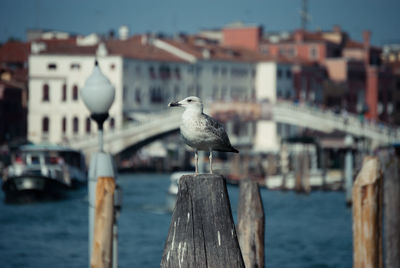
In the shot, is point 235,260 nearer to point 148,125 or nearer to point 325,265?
point 325,265

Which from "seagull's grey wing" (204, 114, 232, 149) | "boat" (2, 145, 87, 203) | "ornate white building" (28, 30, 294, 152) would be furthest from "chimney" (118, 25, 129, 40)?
"seagull's grey wing" (204, 114, 232, 149)

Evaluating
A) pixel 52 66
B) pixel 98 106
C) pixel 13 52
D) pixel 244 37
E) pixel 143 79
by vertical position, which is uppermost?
pixel 244 37

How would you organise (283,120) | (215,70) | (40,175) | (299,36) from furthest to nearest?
(299,36), (215,70), (283,120), (40,175)

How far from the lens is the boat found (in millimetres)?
24406

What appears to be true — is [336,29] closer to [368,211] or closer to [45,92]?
[45,92]

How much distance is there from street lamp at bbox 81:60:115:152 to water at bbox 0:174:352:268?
8610 mm

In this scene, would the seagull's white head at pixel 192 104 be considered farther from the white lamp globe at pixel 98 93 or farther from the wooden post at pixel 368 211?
the wooden post at pixel 368 211

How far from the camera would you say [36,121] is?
45000mm

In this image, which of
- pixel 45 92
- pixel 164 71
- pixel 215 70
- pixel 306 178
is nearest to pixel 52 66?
pixel 45 92

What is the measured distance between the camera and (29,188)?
80.2 ft

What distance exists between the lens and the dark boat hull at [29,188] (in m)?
24.3

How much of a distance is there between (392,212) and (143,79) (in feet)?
134

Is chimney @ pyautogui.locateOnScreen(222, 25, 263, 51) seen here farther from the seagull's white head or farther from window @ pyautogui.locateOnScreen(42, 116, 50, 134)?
the seagull's white head

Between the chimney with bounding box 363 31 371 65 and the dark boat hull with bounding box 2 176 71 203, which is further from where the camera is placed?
the chimney with bounding box 363 31 371 65
